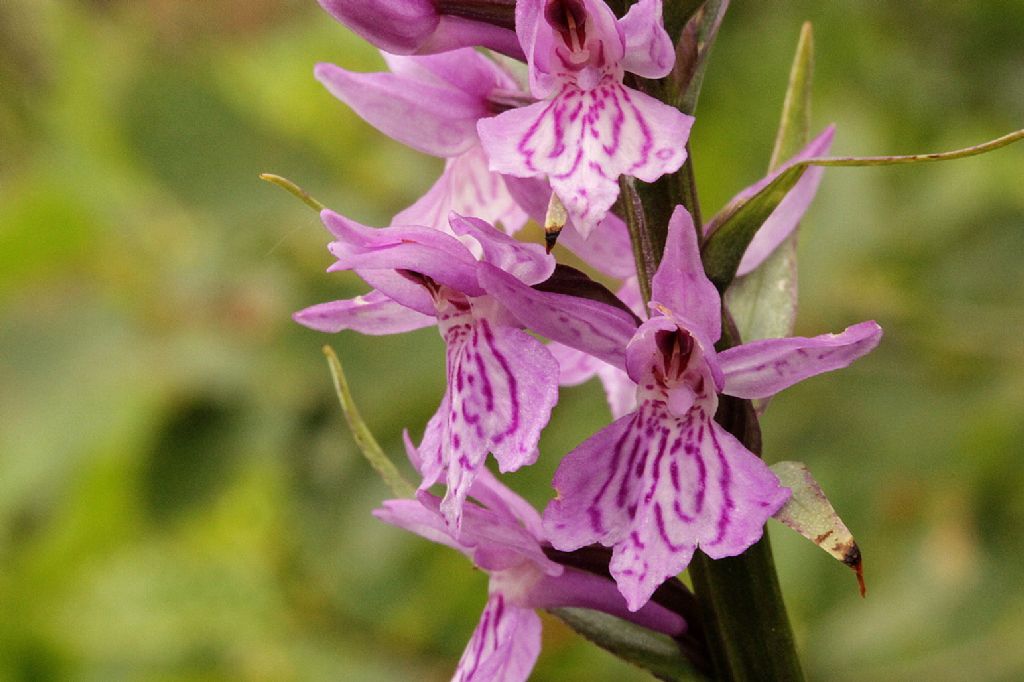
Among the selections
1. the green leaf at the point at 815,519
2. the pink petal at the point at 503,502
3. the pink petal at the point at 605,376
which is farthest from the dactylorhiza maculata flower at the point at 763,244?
the green leaf at the point at 815,519

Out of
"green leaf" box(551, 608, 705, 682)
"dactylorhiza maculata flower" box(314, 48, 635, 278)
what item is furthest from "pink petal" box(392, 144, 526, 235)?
"green leaf" box(551, 608, 705, 682)

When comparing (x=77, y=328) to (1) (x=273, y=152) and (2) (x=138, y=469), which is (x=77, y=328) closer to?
(2) (x=138, y=469)

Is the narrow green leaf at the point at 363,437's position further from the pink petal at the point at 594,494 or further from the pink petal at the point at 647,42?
the pink petal at the point at 647,42

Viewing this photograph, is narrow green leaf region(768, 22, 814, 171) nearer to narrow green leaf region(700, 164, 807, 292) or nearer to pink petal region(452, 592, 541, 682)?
narrow green leaf region(700, 164, 807, 292)

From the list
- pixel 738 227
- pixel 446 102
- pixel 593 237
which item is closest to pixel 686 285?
pixel 738 227

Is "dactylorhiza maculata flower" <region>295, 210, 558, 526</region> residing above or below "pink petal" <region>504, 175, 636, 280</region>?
below

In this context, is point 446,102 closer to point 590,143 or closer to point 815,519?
point 590,143
